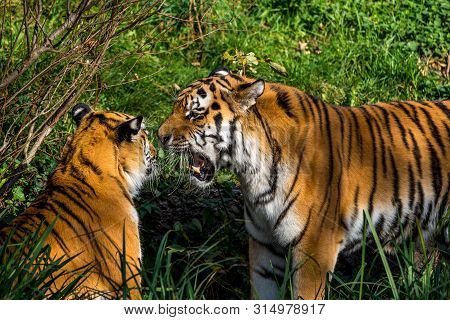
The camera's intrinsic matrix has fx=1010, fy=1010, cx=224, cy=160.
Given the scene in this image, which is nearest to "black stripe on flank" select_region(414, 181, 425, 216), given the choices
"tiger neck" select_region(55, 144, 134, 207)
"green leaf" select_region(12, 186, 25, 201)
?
"tiger neck" select_region(55, 144, 134, 207)

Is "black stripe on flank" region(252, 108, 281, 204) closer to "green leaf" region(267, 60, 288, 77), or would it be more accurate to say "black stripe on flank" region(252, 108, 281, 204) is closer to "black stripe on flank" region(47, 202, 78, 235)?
"black stripe on flank" region(47, 202, 78, 235)

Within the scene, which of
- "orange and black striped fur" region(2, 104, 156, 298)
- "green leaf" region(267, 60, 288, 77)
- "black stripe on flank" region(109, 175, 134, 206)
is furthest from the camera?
"green leaf" region(267, 60, 288, 77)

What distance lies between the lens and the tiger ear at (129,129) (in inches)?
212

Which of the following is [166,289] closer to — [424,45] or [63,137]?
[63,137]

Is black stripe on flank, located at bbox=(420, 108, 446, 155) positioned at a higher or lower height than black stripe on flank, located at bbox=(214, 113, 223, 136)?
lower

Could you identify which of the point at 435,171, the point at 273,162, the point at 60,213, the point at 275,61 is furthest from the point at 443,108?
the point at 275,61

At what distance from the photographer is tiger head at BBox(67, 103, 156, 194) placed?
17.7 ft

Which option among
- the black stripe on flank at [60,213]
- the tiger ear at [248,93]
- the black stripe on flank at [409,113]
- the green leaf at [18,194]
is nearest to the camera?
the black stripe on flank at [60,213]

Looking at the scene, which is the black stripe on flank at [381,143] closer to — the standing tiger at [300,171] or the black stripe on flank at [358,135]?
the standing tiger at [300,171]

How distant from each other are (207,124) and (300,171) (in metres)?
0.54

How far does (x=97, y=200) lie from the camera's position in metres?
5.22

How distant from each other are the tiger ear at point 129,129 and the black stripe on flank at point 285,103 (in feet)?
2.44

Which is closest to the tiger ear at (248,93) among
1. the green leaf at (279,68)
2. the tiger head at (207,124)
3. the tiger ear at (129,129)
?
the tiger head at (207,124)
